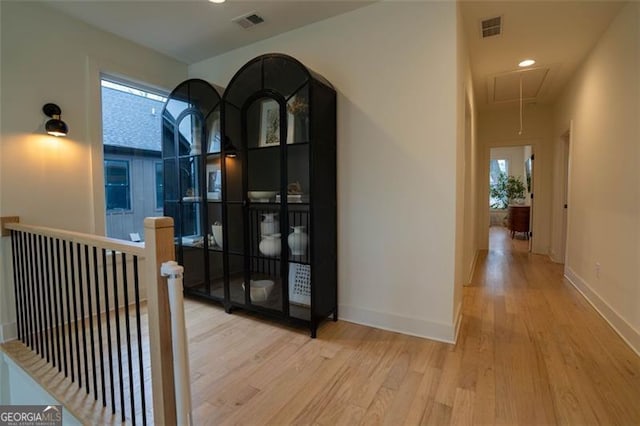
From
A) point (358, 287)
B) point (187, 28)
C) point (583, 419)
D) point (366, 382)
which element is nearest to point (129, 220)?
point (187, 28)

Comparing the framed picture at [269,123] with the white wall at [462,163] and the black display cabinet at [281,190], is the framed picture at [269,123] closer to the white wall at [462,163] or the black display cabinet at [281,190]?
the black display cabinet at [281,190]

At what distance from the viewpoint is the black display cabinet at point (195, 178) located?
2.98 m

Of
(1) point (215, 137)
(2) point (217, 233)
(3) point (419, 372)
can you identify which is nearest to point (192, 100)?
(1) point (215, 137)

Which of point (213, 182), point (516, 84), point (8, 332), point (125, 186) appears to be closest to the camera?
point (8, 332)

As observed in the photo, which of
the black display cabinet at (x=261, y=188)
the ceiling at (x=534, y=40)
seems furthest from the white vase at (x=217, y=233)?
the ceiling at (x=534, y=40)

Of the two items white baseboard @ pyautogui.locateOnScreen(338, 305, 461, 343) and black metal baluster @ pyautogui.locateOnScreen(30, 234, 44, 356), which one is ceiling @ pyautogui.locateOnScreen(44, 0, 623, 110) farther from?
white baseboard @ pyautogui.locateOnScreen(338, 305, 461, 343)

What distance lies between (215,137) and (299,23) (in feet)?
4.16

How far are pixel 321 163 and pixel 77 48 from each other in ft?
7.82

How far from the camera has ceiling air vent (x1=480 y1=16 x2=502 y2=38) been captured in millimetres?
2746

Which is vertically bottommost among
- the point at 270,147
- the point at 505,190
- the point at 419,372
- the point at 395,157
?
the point at 419,372

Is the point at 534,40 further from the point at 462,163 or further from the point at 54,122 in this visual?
the point at 54,122

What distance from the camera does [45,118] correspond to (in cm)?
258

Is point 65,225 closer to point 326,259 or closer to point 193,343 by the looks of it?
point 193,343

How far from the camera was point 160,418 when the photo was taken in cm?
133
